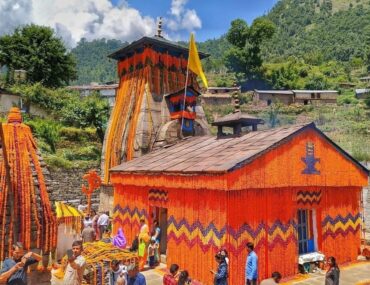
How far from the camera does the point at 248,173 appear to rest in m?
10.3

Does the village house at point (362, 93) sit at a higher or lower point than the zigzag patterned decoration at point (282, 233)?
higher

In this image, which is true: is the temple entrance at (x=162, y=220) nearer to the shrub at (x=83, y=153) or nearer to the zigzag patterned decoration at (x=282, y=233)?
the zigzag patterned decoration at (x=282, y=233)

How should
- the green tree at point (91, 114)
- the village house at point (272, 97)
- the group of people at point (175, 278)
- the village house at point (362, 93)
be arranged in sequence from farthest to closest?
the village house at point (272, 97)
the village house at point (362, 93)
the green tree at point (91, 114)
the group of people at point (175, 278)

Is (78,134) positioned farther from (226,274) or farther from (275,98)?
(275,98)

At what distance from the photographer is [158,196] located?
43.4 ft

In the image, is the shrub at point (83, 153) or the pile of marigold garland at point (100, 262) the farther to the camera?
the shrub at point (83, 153)

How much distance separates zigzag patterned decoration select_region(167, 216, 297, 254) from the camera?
10242 millimetres

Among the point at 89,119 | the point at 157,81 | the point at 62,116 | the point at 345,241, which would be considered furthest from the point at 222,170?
the point at 62,116

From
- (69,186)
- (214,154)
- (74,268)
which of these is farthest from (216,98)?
(74,268)

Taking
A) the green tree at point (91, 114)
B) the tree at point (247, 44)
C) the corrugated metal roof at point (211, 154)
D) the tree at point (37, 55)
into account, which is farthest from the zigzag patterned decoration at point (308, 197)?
the tree at point (247, 44)

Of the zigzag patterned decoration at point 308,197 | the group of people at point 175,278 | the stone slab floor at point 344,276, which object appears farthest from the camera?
the zigzag patterned decoration at point 308,197

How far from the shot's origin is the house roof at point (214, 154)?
10.6 m

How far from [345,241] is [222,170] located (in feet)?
20.5

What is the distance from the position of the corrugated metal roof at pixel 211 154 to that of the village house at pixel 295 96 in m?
46.7
